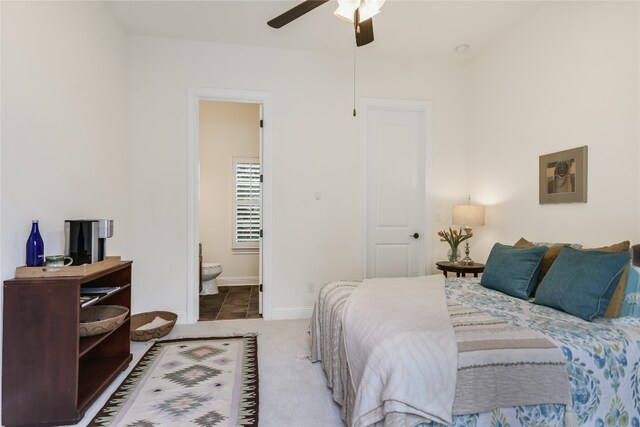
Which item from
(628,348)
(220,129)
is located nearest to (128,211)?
(220,129)

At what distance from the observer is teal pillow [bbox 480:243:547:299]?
7.33 feet

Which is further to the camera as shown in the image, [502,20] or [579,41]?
[502,20]

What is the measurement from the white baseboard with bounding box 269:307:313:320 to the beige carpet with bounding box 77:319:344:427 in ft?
0.38

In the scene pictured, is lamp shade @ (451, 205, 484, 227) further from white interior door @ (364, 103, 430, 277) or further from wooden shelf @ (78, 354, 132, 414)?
wooden shelf @ (78, 354, 132, 414)

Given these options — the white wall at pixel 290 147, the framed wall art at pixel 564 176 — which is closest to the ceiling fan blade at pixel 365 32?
the white wall at pixel 290 147

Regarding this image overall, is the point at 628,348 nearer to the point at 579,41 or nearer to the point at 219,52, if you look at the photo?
the point at 579,41

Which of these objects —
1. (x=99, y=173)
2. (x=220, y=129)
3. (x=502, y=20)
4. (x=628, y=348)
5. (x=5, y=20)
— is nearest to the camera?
(x=628, y=348)

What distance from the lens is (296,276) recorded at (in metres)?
3.62

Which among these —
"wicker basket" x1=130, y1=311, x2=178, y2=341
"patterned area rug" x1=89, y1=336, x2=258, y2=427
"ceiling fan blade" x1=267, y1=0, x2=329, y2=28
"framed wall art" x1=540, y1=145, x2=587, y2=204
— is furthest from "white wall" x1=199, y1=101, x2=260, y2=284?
"framed wall art" x1=540, y1=145, x2=587, y2=204

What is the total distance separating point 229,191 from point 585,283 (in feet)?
15.2

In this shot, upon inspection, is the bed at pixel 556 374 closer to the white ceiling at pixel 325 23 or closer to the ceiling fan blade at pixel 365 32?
the ceiling fan blade at pixel 365 32

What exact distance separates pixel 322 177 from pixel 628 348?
2.77 meters

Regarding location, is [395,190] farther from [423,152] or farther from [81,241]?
[81,241]

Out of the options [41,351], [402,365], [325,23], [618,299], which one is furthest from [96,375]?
[325,23]
